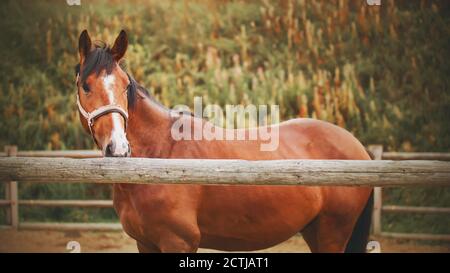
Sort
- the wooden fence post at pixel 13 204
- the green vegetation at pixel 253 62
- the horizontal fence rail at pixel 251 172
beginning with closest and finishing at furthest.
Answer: the horizontal fence rail at pixel 251 172
the wooden fence post at pixel 13 204
the green vegetation at pixel 253 62

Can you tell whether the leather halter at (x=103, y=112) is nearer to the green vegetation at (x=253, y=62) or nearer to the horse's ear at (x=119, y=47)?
the horse's ear at (x=119, y=47)

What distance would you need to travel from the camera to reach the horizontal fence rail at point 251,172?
2727mm

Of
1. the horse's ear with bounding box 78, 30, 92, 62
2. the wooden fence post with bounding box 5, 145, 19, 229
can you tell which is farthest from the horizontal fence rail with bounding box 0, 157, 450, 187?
the wooden fence post with bounding box 5, 145, 19, 229

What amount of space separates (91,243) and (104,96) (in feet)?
14.0

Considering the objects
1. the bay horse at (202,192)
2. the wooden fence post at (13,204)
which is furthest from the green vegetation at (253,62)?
the bay horse at (202,192)

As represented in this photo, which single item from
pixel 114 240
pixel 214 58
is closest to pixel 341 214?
pixel 114 240

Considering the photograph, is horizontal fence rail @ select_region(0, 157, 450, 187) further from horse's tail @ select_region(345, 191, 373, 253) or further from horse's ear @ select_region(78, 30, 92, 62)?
horse's tail @ select_region(345, 191, 373, 253)

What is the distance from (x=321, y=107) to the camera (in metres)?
8.52

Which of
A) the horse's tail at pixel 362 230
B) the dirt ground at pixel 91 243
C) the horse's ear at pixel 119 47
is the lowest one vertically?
the dirt ground at pixel 91 243

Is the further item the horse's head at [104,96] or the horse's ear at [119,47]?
the horse's ear at [119,47]

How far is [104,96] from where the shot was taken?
3.19 metres

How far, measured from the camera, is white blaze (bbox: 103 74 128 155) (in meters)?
3.01

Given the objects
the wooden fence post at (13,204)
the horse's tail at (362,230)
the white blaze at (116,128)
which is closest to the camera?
the white blaze at (116,128)

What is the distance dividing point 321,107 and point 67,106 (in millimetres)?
4199
